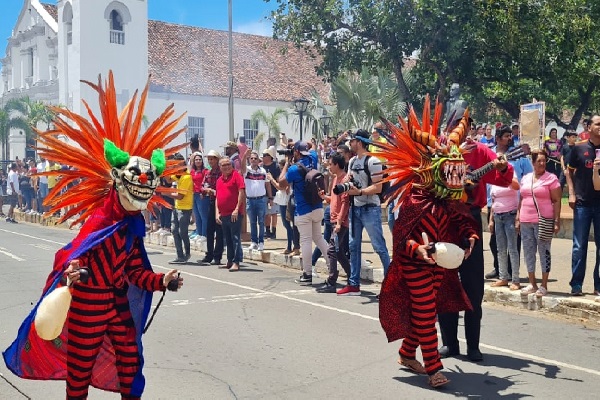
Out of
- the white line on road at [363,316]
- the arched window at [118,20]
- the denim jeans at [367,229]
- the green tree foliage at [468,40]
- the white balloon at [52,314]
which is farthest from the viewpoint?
the arched window at [118,20]

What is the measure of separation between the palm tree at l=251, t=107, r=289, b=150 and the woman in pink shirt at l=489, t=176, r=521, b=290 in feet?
112

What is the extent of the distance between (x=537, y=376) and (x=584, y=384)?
0.37 metres

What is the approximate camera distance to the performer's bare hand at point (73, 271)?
14.3 feet

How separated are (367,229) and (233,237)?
3249 mm

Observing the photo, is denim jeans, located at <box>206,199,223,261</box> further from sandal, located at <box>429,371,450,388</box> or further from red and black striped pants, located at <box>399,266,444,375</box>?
sandal, located at <box>429,371,450,388</box>

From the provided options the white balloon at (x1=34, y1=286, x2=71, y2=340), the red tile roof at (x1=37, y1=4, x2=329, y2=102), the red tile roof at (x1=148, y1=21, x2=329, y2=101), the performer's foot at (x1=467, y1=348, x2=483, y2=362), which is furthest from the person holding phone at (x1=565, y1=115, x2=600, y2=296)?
the red tile roof at (x1=148, y1=21, x2=329, y2=101)

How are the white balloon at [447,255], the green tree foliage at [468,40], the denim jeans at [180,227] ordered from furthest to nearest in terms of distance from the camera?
1. the green tree foliage at [468,40]
2. the denim jeans at [180,227]
3. the white balloon at [447,255]

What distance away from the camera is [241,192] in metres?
11.8

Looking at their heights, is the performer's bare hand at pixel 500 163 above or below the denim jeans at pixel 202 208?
above

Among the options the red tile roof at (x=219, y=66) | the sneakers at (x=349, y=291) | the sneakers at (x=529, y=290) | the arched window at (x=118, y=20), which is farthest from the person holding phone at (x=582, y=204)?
the arched window at (x=118, y=20)

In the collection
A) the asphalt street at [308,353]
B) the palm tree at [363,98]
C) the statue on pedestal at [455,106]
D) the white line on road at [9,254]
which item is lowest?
the asphalt street at [308,353]

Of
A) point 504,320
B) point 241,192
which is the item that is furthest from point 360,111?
point 504,320

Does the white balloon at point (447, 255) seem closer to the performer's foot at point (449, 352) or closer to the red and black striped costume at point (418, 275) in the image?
the red and black striped costume at point (418, 275)

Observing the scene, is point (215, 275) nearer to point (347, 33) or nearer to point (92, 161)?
point (92, 161)
